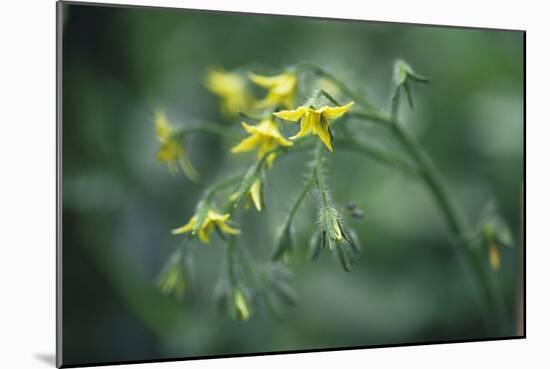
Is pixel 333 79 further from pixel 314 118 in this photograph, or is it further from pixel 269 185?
pixel 269 185

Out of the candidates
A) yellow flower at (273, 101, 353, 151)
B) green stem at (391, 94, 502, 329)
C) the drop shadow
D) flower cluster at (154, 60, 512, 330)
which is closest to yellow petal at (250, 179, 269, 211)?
flower cluster at (154, 60, 512, 330)

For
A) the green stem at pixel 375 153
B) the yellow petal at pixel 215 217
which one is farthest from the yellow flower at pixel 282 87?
the yellow petal at pixel 215 217

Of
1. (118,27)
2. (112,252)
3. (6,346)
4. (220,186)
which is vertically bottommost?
(6,346)

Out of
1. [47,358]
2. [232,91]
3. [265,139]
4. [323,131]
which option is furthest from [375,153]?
[47,358]

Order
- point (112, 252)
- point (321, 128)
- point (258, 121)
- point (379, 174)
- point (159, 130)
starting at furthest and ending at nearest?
point (379, 174) → point (112, 252) → point (159, 130) → point (258, 121) → point (321, 128)
